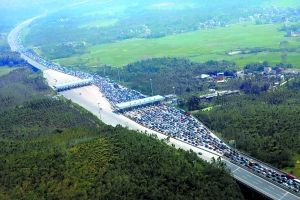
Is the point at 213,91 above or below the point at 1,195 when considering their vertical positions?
below

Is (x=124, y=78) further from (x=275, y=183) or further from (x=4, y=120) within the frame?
(x=275, y=183)

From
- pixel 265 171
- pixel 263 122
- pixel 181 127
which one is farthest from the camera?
pixel 181 127

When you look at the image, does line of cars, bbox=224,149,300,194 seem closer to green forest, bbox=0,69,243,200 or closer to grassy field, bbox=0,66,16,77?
green forest, bbox=0,69,243,200

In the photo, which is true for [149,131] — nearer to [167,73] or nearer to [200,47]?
[167,73]

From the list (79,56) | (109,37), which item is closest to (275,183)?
(79,56)

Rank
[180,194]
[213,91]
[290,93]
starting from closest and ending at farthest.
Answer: [180,194] < [290,93] < [213,91]

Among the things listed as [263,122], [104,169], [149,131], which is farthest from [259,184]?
[149,131]
